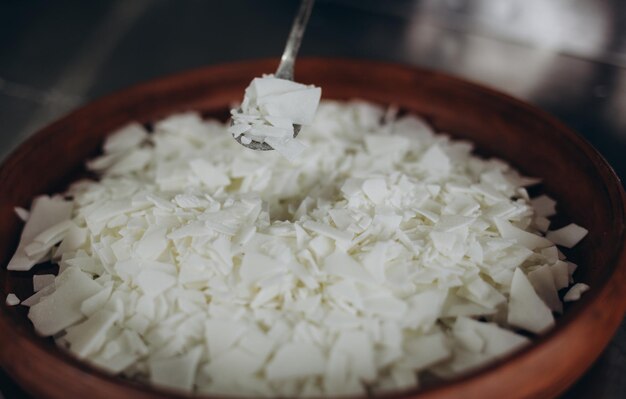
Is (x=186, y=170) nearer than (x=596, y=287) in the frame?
No

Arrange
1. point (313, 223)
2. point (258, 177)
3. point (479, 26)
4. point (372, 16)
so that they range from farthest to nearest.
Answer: point (372, 16), point (479, 26), point (258, 177), point (313, 223)

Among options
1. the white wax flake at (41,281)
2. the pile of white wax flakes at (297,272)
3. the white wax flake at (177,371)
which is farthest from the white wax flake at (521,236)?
the white wax flake at (41,281)

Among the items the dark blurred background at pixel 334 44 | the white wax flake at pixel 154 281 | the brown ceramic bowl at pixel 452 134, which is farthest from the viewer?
the dark blurred background at pixel 334 44

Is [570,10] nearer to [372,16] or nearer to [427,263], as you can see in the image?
[372,16]

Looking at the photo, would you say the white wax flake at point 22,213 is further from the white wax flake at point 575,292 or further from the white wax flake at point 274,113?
the white wax flake at point 575,292

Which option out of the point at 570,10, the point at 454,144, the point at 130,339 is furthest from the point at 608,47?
the point at 130,339

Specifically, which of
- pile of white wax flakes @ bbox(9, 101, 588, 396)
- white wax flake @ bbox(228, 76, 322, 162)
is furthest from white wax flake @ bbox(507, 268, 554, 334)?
white wax flake @ bbox(228, 76, 322, 162)
